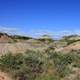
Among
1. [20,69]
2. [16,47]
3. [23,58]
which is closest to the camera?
[20,69]

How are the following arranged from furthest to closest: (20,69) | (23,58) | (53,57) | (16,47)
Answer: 1. (16,47)
2. (53,57)
3. (23,58)
4. (20,69)

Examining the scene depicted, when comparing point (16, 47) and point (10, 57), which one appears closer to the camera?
point (10, 57)

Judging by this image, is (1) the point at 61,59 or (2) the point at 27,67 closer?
(2) the point at 27,67

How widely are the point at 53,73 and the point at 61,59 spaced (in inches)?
94.9

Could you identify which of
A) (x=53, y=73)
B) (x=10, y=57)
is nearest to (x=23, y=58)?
(x=10, y=57)

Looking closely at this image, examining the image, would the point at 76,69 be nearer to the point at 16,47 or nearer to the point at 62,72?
the point at 62,72

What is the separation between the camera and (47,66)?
708 inches

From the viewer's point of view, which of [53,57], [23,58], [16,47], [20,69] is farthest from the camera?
[16,47]

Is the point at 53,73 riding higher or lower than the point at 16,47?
lower

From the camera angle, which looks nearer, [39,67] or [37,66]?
[37,66]

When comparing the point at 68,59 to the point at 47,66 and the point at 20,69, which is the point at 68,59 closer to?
the point at 47,66

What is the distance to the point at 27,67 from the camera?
56.7 feet

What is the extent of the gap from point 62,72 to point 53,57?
2987 millimetres

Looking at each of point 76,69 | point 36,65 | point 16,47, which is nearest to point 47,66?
point 36,65
